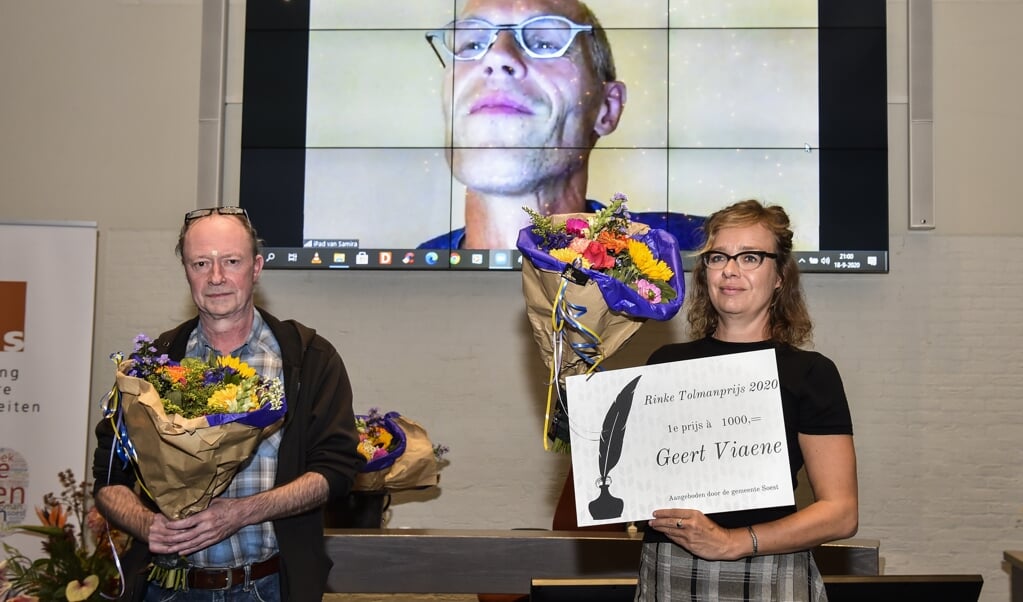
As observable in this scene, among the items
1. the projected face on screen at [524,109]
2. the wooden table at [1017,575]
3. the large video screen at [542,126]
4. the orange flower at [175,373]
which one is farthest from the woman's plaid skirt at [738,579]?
the projected face on screen at [524,109]

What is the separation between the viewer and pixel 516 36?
5.45 m

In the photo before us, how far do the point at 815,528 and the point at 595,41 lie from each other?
407cm

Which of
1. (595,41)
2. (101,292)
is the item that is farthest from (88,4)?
(595,41)

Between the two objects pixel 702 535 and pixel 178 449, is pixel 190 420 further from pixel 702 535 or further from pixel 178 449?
pixel 702 535

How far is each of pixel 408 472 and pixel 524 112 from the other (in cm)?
249

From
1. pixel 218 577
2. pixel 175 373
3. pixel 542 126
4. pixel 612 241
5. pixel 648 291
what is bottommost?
pixel 218 577

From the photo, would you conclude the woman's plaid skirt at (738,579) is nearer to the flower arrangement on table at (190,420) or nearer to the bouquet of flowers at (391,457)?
the flower arrangement on table at (190,420)

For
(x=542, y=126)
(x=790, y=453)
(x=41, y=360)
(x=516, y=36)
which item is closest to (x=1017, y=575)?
(x=790, y=453)

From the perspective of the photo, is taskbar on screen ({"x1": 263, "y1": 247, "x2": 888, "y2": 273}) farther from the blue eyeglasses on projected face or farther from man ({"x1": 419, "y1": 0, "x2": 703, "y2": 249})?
the blue eyeglasses on projected face

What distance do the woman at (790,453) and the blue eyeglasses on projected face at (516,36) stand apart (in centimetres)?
358

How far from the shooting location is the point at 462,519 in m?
5.62

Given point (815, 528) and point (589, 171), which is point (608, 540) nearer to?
point (815, 528)

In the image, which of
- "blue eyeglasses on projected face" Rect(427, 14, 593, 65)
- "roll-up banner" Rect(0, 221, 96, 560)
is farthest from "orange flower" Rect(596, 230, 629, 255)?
"roll-up banner" Rect(0, 221, 96, 560)

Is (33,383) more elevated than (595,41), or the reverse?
(595,41)
